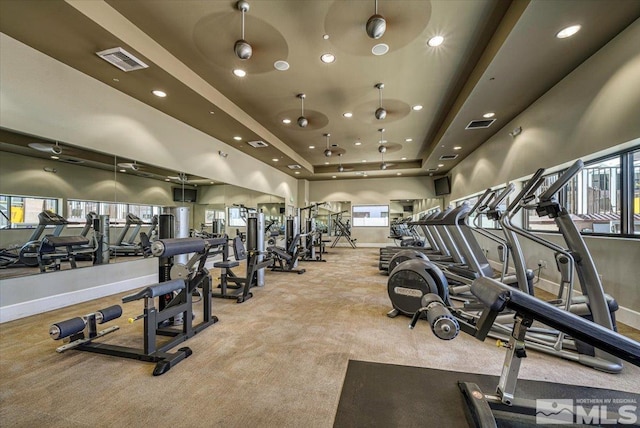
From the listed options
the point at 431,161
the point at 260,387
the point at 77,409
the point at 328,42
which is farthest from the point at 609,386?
the point at 431,161

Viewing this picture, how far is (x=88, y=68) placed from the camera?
3.61 meters

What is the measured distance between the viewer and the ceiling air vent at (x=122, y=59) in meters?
3.24

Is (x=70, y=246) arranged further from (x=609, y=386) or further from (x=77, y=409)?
(x=609, y=386)

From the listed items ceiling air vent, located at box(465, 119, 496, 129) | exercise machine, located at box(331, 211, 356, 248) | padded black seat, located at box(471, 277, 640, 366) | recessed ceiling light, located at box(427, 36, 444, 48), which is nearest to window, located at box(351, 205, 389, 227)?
exercise machine, located at box(331, 211, 356, 248)

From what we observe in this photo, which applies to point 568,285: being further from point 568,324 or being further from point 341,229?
point 341,229

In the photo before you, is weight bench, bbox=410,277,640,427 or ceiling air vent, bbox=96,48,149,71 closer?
weight bench, bbox=410,277,640,427

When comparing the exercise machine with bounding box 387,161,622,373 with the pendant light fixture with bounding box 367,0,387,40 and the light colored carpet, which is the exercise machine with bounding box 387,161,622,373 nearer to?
the light colored carpet

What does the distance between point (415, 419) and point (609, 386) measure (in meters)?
1.52

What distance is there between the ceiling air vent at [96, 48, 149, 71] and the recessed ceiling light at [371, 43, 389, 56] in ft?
9.83

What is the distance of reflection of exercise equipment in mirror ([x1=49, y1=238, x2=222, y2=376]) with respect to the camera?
2.14m

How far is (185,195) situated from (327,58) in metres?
4.03

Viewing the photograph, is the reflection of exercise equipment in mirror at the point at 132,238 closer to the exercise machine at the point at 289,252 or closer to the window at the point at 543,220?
the exercise machine at the point at 289,252

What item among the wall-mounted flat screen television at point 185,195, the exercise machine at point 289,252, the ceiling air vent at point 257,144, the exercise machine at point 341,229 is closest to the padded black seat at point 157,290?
the exercise machine at point 289,252

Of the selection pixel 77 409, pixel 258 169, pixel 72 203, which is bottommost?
pixel 77 409
